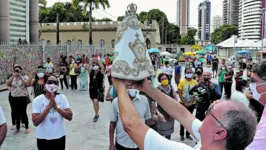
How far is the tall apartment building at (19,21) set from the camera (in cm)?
2227

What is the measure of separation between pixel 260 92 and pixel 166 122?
2.57 meters

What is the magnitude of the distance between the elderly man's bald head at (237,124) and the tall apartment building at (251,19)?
379 ft

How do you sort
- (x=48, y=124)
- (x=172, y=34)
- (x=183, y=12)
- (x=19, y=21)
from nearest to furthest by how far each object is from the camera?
(x=48, y=124) < (x=19, y=21) < (x=172, y=34) < (x=183, y=12)

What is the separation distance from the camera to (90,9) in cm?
4138

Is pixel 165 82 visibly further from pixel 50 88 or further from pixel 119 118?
pixel 50 88

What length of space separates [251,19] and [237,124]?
12249 cm

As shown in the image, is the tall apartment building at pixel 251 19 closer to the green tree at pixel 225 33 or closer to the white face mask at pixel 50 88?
the green tree at pixel 225 33

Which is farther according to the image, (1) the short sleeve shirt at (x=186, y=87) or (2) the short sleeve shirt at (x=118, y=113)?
(1) the short sleeve shirt at (x=186, y=87)

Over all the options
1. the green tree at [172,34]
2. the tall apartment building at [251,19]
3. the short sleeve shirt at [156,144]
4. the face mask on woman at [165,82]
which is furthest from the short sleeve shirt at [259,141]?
the tall apartment building at [251,19]

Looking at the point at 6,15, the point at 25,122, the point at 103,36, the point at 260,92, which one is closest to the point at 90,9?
the point at 103,36

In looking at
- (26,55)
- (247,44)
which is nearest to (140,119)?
(26,55)

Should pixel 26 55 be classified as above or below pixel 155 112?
above

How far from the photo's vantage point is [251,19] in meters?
115

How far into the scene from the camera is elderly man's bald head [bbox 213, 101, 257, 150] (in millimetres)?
1670
